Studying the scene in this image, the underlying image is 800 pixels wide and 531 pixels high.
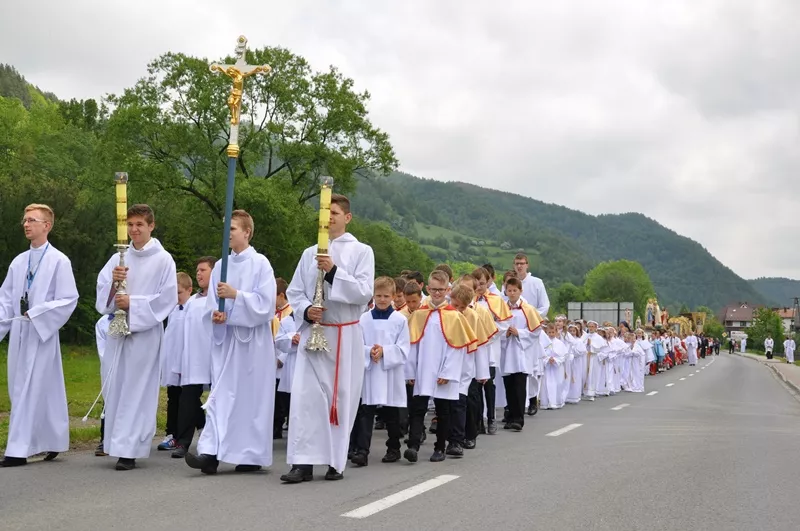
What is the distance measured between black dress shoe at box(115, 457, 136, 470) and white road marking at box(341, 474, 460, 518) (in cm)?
246

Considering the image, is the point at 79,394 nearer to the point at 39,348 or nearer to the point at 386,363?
the point at 39,348

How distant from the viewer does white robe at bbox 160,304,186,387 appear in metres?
10.4

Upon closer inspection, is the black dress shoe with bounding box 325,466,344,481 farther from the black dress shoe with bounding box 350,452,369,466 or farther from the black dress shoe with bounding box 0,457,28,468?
the black dress shoe with bounding box 0,457,28,468

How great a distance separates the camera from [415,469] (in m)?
9.04

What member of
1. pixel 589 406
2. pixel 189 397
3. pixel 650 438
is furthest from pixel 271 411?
pixel 589 406

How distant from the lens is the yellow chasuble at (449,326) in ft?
33.9

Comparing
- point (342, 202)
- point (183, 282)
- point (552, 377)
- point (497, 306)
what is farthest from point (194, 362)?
point (552, 377)

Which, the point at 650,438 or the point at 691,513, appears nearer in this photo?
the point at 691,513

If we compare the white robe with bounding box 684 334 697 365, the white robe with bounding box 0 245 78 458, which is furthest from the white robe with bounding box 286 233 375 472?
the white robe with bounding box 684 334 697 365

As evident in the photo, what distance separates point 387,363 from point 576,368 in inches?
490

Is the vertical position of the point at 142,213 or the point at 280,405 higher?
the point at 142,213

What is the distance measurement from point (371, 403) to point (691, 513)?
354cm

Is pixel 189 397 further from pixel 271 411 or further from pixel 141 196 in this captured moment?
pixel 141 196

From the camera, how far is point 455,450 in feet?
32.8
